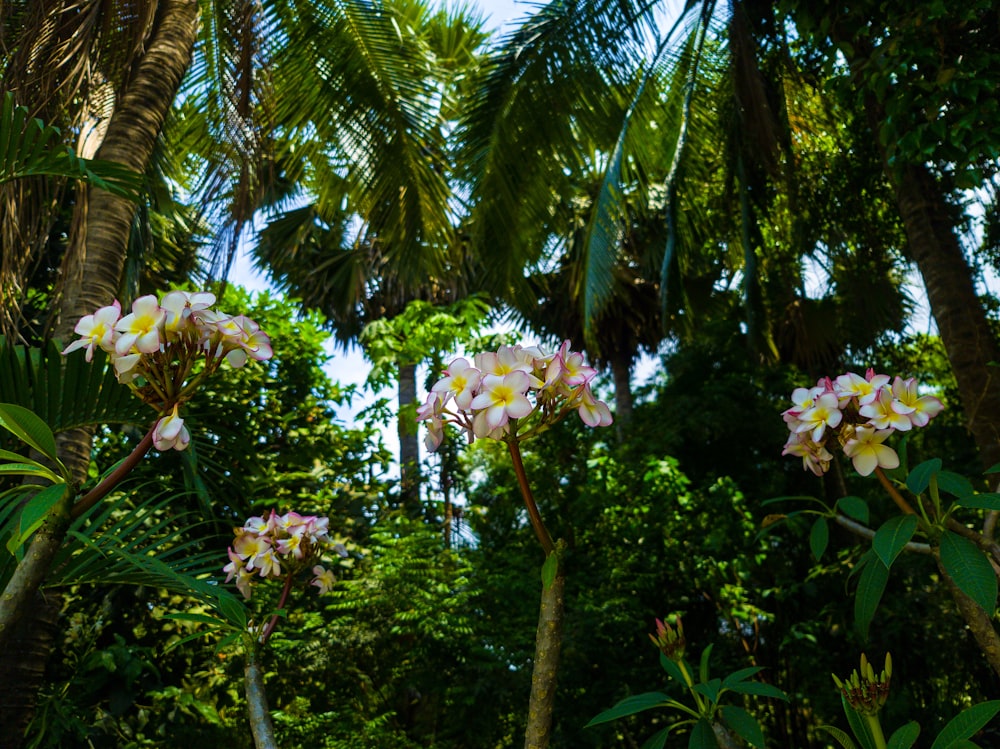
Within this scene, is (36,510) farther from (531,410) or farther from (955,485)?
(955,485)

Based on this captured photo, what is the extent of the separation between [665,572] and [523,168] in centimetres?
327

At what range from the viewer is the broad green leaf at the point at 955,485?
A: 1.30m

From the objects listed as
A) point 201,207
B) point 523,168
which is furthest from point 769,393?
point 201,207

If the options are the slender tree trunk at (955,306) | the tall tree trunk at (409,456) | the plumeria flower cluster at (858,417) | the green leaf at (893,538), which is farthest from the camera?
the tall tree trunk at (409,456)

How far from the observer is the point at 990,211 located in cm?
561

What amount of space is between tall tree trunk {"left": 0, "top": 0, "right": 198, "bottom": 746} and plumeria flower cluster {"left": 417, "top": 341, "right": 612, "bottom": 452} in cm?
212

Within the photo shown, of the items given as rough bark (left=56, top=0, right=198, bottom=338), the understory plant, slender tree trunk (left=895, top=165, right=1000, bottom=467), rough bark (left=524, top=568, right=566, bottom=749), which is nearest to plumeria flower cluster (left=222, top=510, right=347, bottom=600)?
the understory plant

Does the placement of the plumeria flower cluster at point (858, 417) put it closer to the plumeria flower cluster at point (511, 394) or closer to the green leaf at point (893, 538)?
the green leaf at point (893, 538)

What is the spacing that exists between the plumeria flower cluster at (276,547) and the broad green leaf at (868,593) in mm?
1085

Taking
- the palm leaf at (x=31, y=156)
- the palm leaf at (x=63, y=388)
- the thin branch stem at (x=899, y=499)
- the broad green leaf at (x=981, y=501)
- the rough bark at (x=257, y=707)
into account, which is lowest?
the rough bark at (x=257, y=707)

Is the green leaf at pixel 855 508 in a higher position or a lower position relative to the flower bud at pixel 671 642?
higher

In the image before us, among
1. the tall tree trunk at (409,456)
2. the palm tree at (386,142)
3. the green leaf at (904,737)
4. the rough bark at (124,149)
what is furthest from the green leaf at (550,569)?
the tall tree trunk at (409,456)

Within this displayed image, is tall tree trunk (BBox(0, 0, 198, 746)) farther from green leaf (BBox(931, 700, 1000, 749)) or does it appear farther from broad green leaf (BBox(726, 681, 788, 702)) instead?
green leaf (BBox(931, 700, 1000, 749))

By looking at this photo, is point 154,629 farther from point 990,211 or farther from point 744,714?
point 990,211
